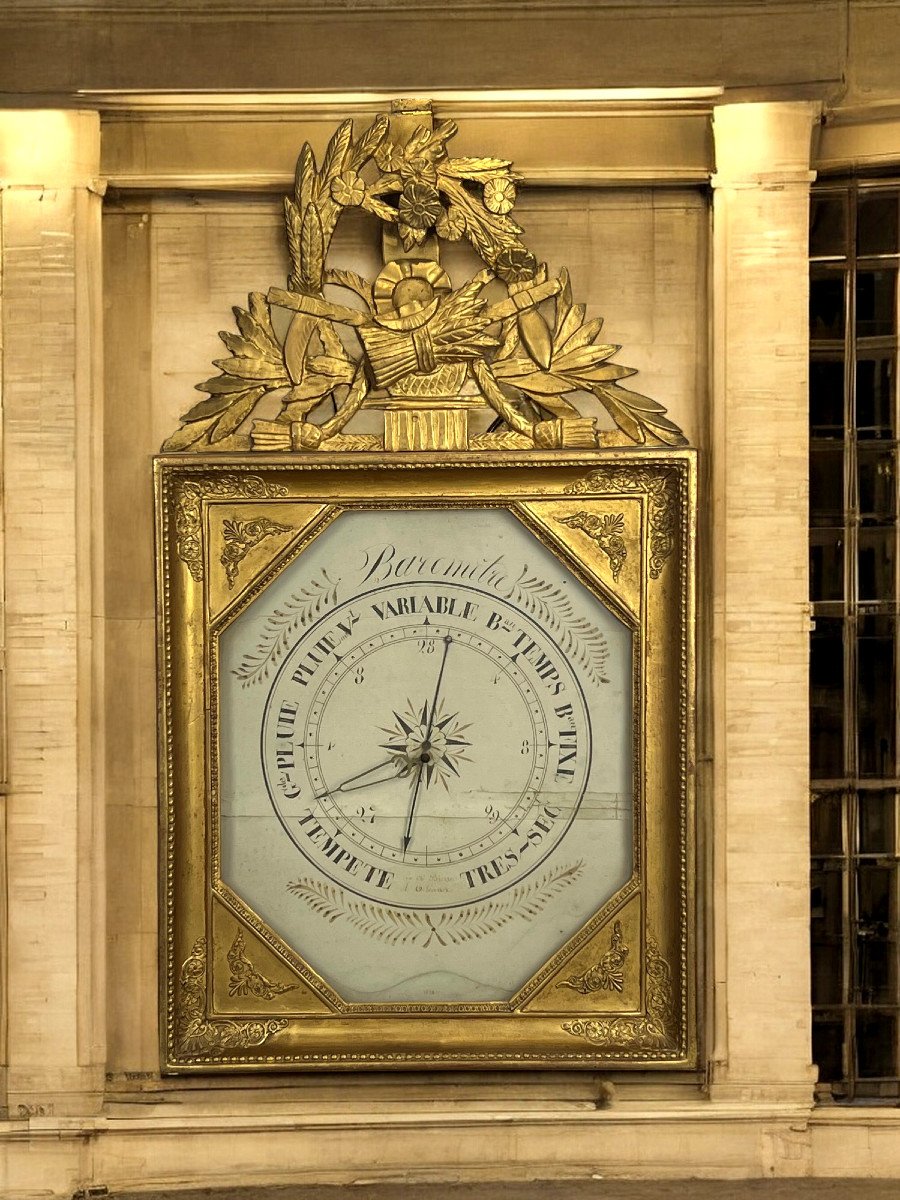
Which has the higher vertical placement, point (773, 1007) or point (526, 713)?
point (526, 713)

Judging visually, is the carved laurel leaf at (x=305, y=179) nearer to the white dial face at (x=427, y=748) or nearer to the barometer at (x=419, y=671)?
the barometer at (x=419, y=671)

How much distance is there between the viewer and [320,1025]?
3.32 metres

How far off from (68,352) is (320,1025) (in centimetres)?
157

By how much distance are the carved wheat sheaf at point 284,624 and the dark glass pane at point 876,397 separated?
4.14 feet

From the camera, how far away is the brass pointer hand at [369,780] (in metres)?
3.35

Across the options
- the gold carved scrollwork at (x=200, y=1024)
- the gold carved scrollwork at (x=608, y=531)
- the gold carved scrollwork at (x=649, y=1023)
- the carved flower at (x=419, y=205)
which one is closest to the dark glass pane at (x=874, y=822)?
the gold carved scrollwork at (x=649, y=1023)

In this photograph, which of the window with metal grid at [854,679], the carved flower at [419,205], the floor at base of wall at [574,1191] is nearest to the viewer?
the floor at base of wall at [574,1191]

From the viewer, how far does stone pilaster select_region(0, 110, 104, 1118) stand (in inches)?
128

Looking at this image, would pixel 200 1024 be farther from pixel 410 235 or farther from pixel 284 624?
pixel 410 235

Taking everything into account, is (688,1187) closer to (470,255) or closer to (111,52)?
(470,255)

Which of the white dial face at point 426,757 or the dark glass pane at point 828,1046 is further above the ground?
the white dial face at point 426,757

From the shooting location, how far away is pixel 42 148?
129 inches

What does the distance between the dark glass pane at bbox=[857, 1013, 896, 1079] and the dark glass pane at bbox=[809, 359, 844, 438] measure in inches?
52.7

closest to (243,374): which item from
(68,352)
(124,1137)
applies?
(68,352)
